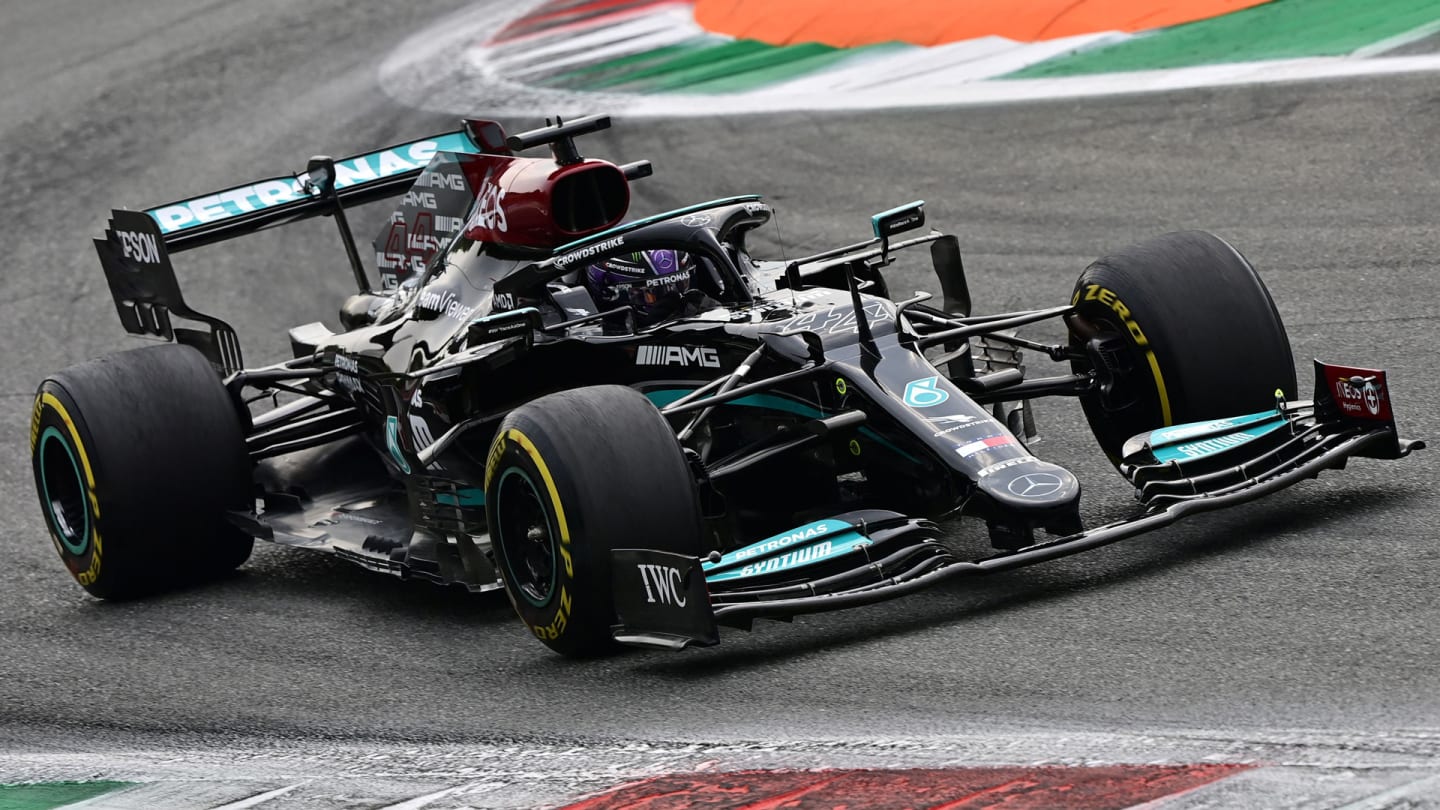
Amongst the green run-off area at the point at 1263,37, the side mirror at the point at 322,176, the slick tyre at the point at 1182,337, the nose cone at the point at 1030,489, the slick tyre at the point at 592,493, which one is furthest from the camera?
the green run-off area at the point at 1263,37

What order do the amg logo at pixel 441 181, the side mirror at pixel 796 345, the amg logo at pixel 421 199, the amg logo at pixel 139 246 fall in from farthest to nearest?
the amg logo at pixel 139 246
the amg logo at pixel 421 199
the amg logo at pixel 441 181
the side mirror at pixel 796 345

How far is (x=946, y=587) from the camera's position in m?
6.78

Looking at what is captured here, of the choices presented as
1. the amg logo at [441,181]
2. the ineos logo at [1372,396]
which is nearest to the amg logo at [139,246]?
the amg logo at [441,181]

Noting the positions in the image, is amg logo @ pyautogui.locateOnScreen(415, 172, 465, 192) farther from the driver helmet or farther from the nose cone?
the nose cone

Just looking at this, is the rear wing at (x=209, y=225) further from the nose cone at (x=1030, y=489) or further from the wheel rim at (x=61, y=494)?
the nose cone at (x=1030, y=489)

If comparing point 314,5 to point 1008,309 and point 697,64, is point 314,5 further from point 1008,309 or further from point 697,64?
point 1008,309

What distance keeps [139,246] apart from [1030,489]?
4.88m

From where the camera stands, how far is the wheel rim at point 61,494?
8.45 meters

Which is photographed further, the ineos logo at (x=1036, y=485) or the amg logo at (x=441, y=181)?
the amg logo at (x=441, y=181)

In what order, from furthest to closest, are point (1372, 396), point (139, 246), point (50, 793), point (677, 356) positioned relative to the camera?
point (139, 246) < point (677, 356) < point (1372, 396) < point (50, 793)

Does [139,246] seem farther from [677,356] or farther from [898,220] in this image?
[898,220]

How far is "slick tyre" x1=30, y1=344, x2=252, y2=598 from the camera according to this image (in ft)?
26.4

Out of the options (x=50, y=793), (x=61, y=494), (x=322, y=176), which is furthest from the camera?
(x=322, y=176)

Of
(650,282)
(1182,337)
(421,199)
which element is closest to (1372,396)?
(1182,337)
